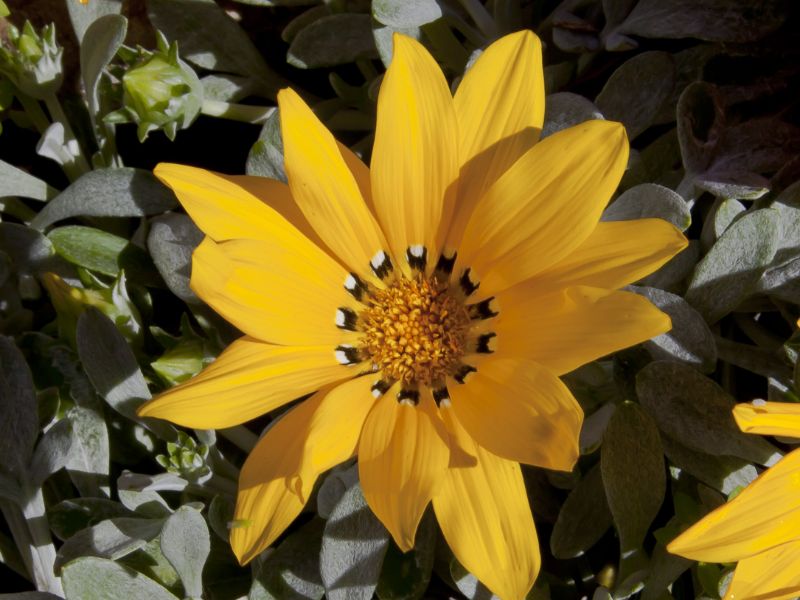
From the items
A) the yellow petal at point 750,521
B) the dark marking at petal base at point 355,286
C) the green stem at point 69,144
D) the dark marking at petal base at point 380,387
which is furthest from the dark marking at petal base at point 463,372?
the green stem at point 69,144

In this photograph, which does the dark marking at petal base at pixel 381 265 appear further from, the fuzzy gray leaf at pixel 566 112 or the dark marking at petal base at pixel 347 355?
the fuzzy gray leaf at pixel 566 112

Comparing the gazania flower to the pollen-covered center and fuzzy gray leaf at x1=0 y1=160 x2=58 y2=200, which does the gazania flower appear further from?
fuzzy gray leaf at x1=0 y1=160 x2=58 y2=200

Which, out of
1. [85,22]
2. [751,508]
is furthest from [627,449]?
[85,22]

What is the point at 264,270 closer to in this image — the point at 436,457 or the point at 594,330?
the point at 436,457

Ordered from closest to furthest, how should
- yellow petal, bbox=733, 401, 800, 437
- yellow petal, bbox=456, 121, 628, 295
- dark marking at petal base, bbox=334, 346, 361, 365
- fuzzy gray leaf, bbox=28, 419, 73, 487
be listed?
yellow petal, bbox=733, 401, 800, 437 < yellow petal, bbox=456, 121, 628, 295 < dark marking at petal base, bbox=334, 346, 361, 365 < fuzzy gray leaf, bbox=28, 419, 73, 487

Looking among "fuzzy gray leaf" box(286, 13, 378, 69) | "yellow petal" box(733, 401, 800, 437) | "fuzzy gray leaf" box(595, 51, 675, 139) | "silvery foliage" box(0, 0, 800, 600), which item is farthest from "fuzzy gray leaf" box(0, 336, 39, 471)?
"yellow petal" box(733, 401, 800, 437)

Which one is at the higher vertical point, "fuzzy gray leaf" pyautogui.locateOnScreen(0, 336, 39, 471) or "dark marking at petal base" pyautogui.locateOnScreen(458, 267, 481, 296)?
"dark marking at petal base" pyautogui.locateOnScreen(458, 267, 481, 296)

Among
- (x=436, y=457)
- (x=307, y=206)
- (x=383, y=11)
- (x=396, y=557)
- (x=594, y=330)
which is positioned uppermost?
(x=383, y=11)
